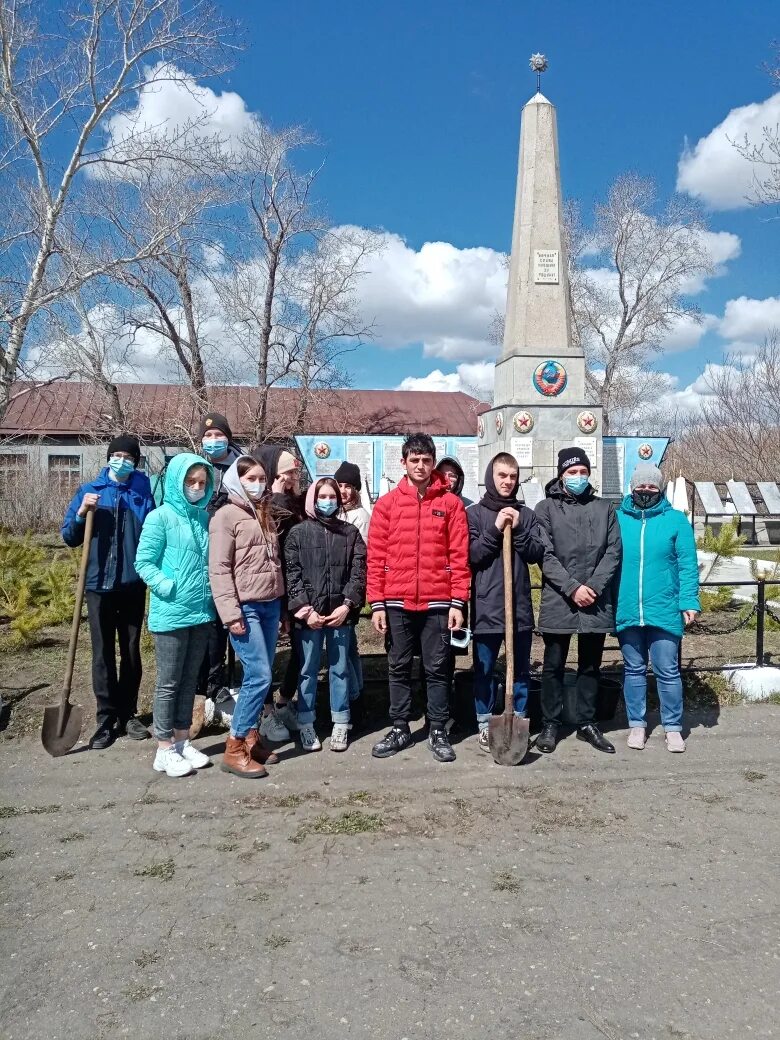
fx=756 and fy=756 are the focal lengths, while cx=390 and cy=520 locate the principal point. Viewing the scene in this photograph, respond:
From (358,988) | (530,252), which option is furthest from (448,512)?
(530,252)

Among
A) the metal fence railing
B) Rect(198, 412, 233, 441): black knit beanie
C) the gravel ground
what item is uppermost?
Rect(198, 412, 233, 441): black knit beanie

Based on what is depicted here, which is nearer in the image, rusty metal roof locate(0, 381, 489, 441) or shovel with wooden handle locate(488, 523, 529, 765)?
shovel with wooden handle locate(488, 523, 529, 765)

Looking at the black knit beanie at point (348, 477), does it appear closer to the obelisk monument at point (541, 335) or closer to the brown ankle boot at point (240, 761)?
the brown ankle boot at point (240, 761)

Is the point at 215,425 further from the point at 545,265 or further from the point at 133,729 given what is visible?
the point at 545,265

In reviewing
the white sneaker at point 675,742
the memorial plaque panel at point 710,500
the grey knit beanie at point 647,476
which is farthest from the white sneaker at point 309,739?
the memorial plaque panel at point 710,500

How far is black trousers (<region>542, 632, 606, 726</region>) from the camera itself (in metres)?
4.34

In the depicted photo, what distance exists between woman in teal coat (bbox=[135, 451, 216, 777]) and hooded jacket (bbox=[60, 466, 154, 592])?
45 centimetres

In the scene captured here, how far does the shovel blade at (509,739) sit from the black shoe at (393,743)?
0.53 meters

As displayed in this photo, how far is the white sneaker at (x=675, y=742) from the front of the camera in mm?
→ 4242

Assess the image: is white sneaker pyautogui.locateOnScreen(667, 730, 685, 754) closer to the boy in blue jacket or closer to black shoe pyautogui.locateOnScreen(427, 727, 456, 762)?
black shoe pyautogui.locateOnScreen(427, 727, 456, 762)

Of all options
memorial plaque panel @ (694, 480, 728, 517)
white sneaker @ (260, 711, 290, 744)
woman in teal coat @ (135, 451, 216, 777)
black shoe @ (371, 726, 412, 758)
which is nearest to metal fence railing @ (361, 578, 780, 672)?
black shoe @ (371, 726, 412, 758)

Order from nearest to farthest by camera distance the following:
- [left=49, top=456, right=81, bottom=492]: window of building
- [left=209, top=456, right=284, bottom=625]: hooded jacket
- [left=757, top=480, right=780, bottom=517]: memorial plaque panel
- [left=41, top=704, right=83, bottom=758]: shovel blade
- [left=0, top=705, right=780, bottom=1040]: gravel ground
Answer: [left=0, top=705, right=780, bottom=1040]: gravel ground < [left=209, top=456, right=284, bottom=625]: hooded jacket < [left=41, top=704, right=83, bottom=758]: shovel blade < [left=757, top=480, right=780, bottom=517]: memorial plaque panel < [left=49, top=456, right=81, bottom=492]: window of building

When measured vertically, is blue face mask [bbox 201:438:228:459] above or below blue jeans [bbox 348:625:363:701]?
above

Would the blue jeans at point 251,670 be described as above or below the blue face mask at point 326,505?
below
